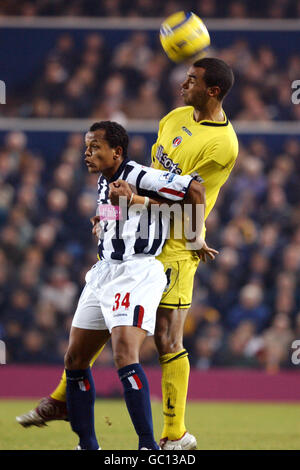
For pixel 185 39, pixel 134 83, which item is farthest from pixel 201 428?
pixel 134 83

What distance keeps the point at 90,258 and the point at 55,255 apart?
46cm

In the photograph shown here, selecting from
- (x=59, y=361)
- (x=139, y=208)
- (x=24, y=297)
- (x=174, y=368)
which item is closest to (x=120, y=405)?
(x=59, y=361)

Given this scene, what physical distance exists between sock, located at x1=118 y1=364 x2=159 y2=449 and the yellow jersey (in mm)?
1035

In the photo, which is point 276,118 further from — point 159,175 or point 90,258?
point 159,175

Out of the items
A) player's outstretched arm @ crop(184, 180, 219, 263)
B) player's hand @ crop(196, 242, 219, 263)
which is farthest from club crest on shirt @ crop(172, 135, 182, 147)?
player's hand @ crop(196, 242, 219, 263)

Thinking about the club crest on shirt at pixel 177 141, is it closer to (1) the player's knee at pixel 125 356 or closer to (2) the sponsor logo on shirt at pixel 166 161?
(2) the sponsor logo on shirt at pixel 166 161

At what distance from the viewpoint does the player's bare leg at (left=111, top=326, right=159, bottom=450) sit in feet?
15.0

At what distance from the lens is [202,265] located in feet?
35.3

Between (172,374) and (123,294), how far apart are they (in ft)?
2.82

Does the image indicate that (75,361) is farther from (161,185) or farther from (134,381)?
(161,185)

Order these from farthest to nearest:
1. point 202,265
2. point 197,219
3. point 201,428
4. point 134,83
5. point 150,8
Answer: point 150,8, point 134,83, point 202,265, point 201,428, point 197,219

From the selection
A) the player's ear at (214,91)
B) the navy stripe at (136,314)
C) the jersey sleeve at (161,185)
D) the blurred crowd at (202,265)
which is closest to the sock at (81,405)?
the navy stripe at (136,314)

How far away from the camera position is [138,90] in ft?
42.1

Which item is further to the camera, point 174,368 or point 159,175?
point 174,368
